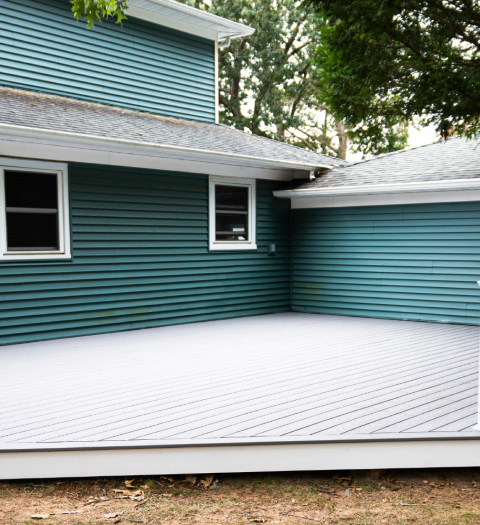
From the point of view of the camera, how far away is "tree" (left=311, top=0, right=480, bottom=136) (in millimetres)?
4582

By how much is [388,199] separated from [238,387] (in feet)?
16.9

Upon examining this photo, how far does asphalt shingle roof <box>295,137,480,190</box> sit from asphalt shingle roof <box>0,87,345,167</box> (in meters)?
0.41

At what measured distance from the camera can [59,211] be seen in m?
7.65

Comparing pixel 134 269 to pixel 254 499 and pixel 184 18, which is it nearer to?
pixel 184 18

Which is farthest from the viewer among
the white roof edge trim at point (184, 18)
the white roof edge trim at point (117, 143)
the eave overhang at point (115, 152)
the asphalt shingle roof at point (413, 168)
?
the white roof edge trim at point (184, 18)

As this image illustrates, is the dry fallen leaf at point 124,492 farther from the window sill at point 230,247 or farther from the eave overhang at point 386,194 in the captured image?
the eave overhang at point 386,194

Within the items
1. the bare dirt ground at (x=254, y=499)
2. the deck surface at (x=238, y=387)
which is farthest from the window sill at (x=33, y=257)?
the bare dirt ground at (x=254, y=499)

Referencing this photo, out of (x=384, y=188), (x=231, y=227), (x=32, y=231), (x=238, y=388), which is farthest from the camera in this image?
(x=231, y=227)

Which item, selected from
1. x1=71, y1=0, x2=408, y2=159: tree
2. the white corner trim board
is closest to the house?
the white corner trim board

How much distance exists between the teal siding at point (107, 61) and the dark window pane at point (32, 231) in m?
2.31

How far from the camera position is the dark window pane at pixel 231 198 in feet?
31.5

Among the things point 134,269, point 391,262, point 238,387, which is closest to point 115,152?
point 134,269

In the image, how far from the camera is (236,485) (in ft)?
12.6

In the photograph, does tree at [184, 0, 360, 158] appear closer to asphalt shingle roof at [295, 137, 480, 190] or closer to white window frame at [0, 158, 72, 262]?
asphalt shingle roof at [295, 137, 480, 190]
